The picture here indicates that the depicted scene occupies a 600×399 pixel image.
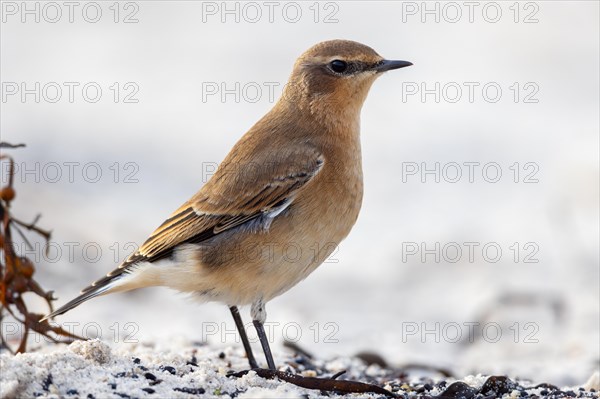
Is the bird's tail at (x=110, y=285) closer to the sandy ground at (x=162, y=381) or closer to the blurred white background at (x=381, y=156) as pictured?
the sandy ground at (x=162, y=381)

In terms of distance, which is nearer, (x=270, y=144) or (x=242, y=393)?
(x=242, y=393)

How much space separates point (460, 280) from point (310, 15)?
26.0 ft

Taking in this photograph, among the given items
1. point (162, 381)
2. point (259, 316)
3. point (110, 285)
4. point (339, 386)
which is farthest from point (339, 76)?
point (162, 381)

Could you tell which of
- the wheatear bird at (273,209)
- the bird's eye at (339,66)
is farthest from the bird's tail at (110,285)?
the bird's eye at (339,66)

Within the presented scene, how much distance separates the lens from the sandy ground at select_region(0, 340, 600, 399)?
5070mm

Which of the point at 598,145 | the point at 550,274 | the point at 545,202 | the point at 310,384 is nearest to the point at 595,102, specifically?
the point at 598,145

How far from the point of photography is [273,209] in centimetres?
679

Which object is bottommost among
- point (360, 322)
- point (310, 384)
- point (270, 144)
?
point (360, 322)

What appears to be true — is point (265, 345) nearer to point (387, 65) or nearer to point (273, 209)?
point (273, 209)

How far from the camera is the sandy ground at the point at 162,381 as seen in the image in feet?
16.6

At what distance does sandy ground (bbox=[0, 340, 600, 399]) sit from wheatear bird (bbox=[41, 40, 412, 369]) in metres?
0.55

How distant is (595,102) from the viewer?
1486 centimetres

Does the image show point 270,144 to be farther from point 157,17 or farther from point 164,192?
point 157,17

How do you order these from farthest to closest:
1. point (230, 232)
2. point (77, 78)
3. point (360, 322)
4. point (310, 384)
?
point (77, 78), point (360, 322), point (230, 232), point (310, 384)
